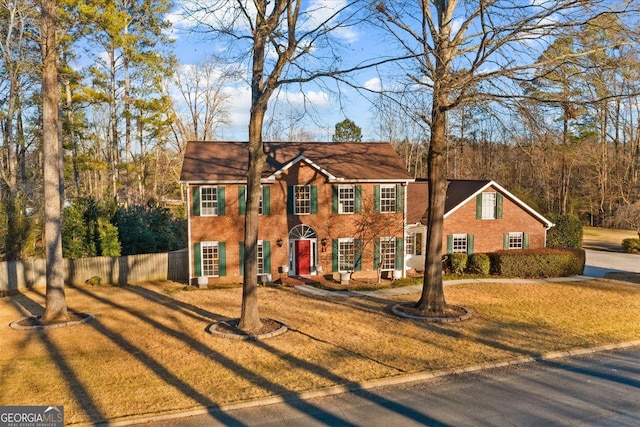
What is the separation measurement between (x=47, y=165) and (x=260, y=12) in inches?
313

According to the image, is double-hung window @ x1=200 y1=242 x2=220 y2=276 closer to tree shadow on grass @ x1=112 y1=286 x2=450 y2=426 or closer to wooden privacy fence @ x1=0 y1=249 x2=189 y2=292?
wooden privacy fence @ x1=0 y1=249 x2=189 y2=292

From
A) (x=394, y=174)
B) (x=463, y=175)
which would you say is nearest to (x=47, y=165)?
(x=394, y=174)

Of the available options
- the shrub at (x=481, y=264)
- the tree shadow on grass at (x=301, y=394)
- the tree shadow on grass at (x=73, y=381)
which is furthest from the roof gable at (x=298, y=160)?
the tree shadow on grass at (x=301, y=394)

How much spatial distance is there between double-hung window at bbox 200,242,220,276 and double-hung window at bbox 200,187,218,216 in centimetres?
148

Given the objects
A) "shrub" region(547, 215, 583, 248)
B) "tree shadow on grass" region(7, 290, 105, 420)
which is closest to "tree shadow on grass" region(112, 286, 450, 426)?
"tree shadow on grass" region(7, 290, 105, 420)

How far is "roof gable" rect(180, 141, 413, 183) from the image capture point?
72.2 ft

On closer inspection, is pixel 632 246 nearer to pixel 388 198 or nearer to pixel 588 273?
pixel 588 273

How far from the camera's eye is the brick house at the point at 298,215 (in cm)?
2188

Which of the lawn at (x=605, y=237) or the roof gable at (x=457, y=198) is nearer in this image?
the roof gable at (x=457, y=198)

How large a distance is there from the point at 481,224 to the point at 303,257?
33.6ft

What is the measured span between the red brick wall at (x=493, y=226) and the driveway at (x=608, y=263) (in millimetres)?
3201

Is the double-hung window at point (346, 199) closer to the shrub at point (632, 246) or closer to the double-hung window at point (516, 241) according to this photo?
the double-hung window at point (516, 241)

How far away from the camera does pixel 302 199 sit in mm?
22688

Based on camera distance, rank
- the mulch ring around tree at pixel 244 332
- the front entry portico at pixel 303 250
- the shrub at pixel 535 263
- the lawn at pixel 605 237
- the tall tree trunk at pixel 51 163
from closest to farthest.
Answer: the mulch ring around tree at pixel 244 332
the tall tree trunk at pixel 51 163
the front entry portico at pixel 303 250
the shrub at pixel 535 263
the lawn at pixel 605 237
